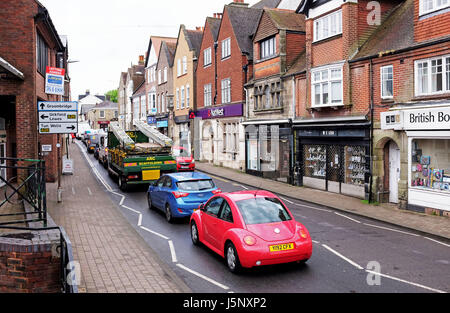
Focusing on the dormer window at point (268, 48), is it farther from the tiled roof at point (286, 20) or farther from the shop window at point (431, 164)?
the shop window at point (431, 164)

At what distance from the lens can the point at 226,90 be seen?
105ft

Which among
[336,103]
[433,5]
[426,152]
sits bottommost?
[426,152]

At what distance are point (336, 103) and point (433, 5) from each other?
5751 millimetres

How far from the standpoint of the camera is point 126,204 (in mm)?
17297

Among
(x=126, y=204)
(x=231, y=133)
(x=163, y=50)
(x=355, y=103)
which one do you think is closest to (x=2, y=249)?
(x=126, y=204)

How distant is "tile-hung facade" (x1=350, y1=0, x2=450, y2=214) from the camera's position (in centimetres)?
1443

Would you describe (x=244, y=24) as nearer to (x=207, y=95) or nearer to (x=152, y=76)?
(x=207, y=95)

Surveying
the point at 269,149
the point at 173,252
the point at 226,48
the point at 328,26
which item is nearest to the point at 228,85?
the point at 226,48

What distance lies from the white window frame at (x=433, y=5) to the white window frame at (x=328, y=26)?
453 cm

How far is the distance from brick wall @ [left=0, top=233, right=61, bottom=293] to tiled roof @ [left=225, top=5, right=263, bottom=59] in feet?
77.9

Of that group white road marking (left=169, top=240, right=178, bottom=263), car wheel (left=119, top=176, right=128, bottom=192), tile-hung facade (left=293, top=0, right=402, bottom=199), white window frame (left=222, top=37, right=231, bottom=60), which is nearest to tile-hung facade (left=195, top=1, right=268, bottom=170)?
white window frame (left=222, top=37, right=231, bottom=60)

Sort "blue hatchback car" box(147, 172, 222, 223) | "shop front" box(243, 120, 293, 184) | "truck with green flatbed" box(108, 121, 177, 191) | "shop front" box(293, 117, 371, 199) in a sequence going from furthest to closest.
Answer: "shop front" box(243, 120, 293, 184) → "truck with green flatbed" box(108, 121, 177, 191) → "shop front" box(293, 117, 371, 199) → "blue hatchback car" box(147, 172, 222, 223)

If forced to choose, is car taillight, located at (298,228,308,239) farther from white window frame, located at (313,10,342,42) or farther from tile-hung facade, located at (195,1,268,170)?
tile-hung facade, located at (195,1,268,170)
